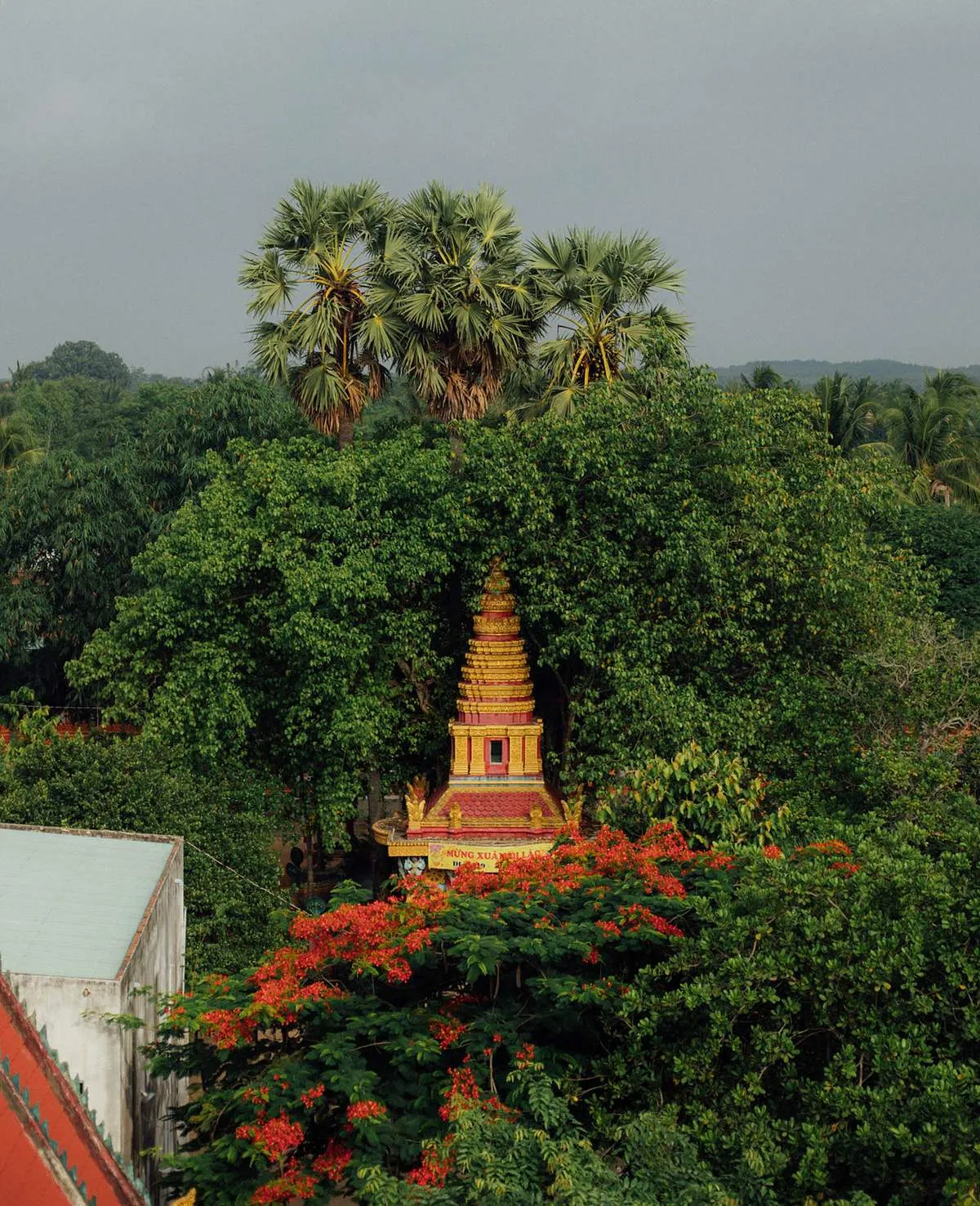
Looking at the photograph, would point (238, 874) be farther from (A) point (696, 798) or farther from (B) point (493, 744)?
(A) point (696, 798)

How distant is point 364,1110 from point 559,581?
11669mm

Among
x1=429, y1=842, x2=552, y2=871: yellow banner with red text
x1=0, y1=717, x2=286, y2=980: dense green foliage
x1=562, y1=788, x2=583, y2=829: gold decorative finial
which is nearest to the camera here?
x1=0, y1=717, x2=286, y2=980: dense green foliage

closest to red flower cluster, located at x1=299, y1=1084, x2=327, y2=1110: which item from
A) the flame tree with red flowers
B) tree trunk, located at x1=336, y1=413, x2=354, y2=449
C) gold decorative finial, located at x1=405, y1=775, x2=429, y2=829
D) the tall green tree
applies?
the flame tree with red flowers

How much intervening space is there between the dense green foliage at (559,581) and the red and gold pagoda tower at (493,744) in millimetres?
512

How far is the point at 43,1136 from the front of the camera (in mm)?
6543

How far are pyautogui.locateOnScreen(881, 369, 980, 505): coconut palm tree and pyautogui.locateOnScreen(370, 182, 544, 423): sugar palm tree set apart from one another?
19864mm

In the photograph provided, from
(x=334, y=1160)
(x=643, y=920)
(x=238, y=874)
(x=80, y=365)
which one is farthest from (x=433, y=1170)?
(x=80, y=365)

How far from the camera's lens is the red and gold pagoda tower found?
67.4 ft

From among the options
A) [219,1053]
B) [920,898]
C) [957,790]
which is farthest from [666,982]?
[957,790]

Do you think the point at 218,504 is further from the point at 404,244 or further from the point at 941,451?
the point at 941,451

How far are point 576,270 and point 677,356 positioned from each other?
9.16 feet

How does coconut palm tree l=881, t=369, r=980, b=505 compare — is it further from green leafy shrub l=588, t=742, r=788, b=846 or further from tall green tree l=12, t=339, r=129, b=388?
tall green tree l=12, t=339, r=129, b=388

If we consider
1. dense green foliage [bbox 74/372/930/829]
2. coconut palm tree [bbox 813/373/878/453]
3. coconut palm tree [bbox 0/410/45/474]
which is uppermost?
coconut palm tree [bbox 813/373/878/453]

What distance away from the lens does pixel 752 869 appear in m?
10.6
